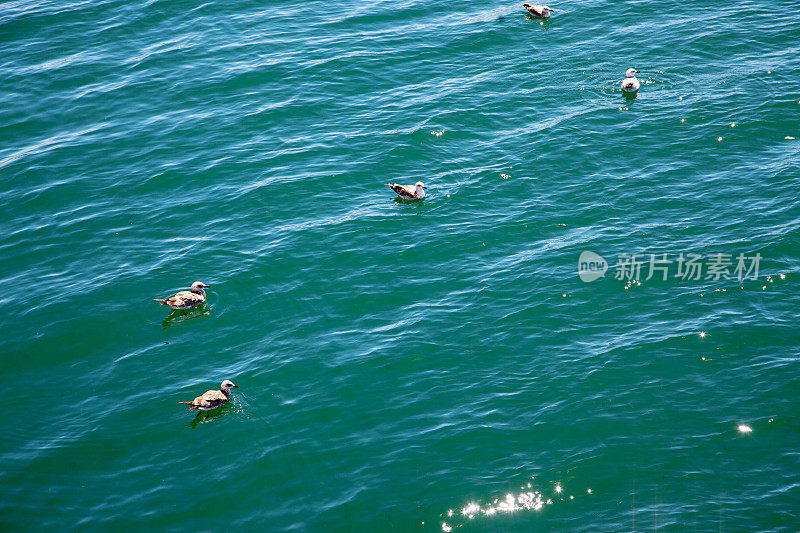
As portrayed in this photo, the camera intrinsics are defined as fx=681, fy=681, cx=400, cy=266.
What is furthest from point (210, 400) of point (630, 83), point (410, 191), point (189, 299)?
point (630, 83)

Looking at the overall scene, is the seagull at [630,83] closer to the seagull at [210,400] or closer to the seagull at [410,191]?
the seagull at [410,191]

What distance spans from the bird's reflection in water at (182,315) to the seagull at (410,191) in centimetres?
996

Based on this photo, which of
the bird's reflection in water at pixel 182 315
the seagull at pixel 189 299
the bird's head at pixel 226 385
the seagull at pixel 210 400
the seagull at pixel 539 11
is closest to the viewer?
the seagull at pixel 210 400

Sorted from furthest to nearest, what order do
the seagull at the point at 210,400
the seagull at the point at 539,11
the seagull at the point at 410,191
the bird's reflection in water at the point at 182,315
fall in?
the seagull at the point at 539,11
the seagull at the point at 410,191
the bird's reflection in water at the point at 182,315
the seagull at the point at 210,400

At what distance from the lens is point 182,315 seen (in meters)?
26.8

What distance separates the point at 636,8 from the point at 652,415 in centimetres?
3197

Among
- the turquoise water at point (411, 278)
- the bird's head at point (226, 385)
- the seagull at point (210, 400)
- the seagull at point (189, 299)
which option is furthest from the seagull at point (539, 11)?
the seagull at point (210, 400)

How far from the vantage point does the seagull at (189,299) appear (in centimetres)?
2628

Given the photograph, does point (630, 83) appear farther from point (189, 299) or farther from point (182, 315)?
point (182, 315)

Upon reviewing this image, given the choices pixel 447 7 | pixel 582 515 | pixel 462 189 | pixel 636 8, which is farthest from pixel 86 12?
pixel 582 515

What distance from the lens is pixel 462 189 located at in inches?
1255

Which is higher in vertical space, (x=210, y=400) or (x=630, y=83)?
(x=630, y=83)

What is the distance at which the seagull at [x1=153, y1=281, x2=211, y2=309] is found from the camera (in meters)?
26.3

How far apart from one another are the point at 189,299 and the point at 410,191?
1078 centimetres
